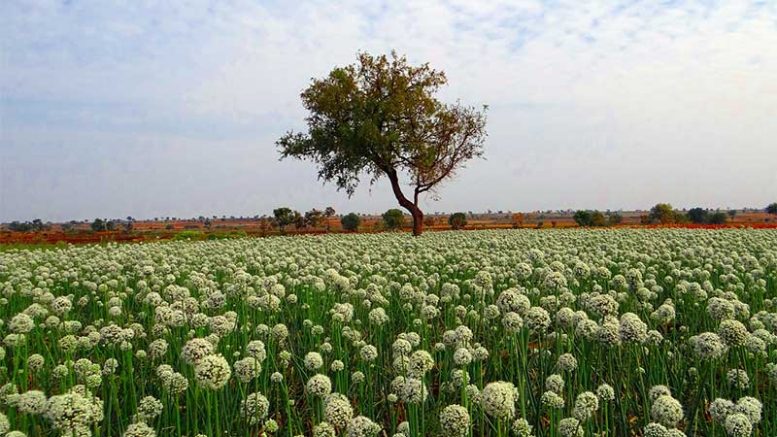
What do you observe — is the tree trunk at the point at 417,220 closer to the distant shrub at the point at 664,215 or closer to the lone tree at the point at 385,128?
the lone tree at the point at 385,128

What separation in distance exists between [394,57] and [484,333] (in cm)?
3553

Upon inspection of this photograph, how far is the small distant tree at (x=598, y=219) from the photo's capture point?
52.3m

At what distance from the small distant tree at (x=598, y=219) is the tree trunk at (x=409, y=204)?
19061mm

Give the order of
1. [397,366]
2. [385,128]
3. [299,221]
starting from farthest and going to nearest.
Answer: [299,221]
[385,128]
[397,366]

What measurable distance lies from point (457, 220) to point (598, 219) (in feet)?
39.6

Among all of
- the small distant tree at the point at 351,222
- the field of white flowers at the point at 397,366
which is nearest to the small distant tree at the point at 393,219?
the small distant tree at the point at 351,222

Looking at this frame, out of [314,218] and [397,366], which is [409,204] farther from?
[397,366]

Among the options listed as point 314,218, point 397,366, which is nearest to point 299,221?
point 314,218

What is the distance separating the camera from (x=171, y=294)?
775 centimetres

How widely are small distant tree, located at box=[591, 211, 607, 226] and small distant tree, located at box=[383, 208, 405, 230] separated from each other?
1668cm

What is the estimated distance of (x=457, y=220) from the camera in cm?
5525

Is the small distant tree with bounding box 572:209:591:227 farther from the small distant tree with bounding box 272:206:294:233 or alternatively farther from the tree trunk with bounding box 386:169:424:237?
the small distant tree with bounding box 272:206:294:233

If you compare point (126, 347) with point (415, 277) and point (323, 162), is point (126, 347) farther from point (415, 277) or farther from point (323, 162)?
point (323, 162)

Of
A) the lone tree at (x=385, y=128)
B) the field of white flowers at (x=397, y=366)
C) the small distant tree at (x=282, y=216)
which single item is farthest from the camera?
the small distant tree at (x=282, y=216)
